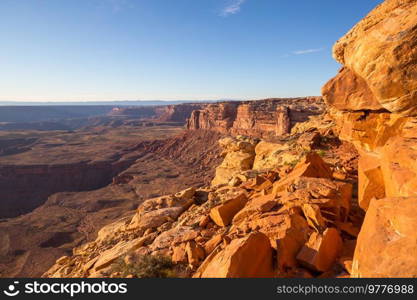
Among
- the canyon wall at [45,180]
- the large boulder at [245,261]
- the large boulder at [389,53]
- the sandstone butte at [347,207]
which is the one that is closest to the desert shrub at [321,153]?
the sandstone butte at [347,207]

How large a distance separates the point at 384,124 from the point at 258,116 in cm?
5737

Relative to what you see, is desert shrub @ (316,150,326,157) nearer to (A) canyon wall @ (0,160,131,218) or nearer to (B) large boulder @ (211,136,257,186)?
(B) large boulder @ (211,136,257,186)

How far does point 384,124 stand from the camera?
795 cm

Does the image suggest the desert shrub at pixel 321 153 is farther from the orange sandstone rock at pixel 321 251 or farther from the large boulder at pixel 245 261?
the large boulder at pixel 245 261

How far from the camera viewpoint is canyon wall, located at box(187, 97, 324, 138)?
47.3 metres

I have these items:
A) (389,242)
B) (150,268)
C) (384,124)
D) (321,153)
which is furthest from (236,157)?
(389,242)

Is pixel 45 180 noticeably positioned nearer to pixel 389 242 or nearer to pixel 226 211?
pixel 226 211

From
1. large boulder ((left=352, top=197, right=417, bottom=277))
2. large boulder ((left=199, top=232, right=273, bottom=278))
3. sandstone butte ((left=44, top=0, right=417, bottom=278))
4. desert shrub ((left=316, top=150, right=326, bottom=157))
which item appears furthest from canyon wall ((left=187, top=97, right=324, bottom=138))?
large boulder ((left=199, top=232, right=273, bottom=278))

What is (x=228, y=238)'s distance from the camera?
6.95 meters

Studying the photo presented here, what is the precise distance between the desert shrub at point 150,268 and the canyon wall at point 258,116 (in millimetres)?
42171

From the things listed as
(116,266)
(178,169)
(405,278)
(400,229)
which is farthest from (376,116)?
(178,169)

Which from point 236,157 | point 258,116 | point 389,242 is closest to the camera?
point 389,242

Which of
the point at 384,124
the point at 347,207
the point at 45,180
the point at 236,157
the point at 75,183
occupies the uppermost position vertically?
the point at 384,124

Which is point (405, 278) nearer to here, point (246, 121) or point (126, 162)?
point (246, 121)
